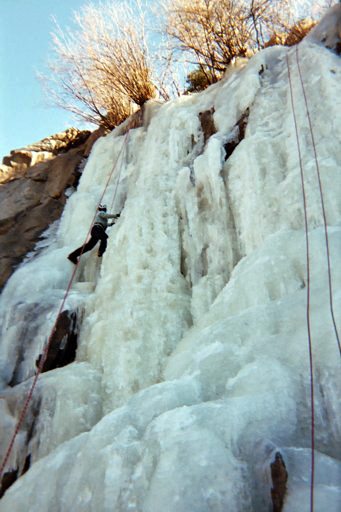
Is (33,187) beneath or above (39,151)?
beneath

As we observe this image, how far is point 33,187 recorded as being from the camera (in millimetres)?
7508

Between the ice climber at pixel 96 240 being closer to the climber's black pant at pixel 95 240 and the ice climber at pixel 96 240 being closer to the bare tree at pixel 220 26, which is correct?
the climber's black pant at pixel 95 240

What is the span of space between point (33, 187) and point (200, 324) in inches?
208

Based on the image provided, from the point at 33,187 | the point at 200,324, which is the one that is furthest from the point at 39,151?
the point at 200,324

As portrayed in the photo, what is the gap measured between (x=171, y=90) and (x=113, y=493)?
743cm

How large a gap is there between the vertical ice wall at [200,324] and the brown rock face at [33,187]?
1104 mm

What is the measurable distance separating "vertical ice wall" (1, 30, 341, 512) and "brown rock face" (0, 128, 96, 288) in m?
1.10

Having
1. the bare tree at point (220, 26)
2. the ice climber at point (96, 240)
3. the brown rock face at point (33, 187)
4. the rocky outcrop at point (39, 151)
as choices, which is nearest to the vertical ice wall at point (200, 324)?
the ice climber at point (96, 240)

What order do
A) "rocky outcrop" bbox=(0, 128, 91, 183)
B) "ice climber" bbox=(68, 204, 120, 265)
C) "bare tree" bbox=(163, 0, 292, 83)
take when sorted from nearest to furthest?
"ice climber" bbox=(68, 204, 120, 265) → "bare tree" bbox=(163, 0, 292, 83) → "rocky outcrop" bbox=(0, 128, 91, 183)

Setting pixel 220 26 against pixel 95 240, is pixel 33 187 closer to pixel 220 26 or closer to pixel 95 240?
pixel 95 240

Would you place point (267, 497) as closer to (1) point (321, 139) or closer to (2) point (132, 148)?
(1) point (321, 139)

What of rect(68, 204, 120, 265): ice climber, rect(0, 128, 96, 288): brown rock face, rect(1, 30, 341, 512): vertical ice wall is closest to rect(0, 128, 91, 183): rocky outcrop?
rect(0, 128, 96, 288): brown rock face

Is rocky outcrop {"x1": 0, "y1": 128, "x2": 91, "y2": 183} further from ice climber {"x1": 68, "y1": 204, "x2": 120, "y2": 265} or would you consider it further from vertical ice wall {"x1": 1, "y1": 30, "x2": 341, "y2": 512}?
ice climber {"x1": 68, "y1": 204, "x2": 120, "y2": 265}

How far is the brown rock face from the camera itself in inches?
262
